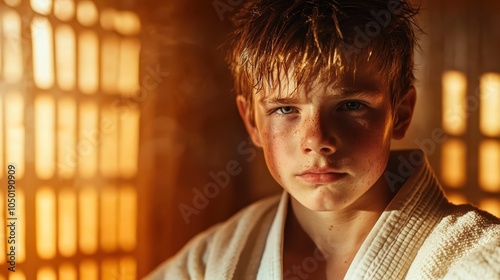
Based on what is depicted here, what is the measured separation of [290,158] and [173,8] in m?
0.55

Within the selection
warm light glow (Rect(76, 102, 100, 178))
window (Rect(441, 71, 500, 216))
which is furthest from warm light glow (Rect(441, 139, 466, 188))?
warm light glow (Rect(76, 102, 100, 178))

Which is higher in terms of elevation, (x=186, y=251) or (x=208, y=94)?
(x=208, y=94)

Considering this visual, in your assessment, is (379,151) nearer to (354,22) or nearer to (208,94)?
(354,22)

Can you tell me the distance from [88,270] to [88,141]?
23 cm

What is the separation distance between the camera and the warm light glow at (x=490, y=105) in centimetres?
139

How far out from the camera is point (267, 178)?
152 centimetres

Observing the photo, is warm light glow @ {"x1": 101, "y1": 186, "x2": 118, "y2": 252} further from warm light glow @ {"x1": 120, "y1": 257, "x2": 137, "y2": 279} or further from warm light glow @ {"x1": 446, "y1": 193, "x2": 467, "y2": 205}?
warm light glow @ {"x1": 446, "y1": 193, "x2": 467, "y2": 205}

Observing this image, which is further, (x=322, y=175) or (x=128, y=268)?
(x=128, y=268)

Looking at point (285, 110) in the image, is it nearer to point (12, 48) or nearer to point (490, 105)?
point (12, 48)

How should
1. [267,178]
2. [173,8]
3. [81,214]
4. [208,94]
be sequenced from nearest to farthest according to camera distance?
[81,214] → [173,8] → [208,94] → [267,178]

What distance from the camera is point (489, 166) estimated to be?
1.45m

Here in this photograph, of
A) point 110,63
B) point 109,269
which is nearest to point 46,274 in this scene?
point 109,269

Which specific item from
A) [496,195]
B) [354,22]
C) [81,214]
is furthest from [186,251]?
[496,195]

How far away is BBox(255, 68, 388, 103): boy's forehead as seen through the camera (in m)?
0.85
